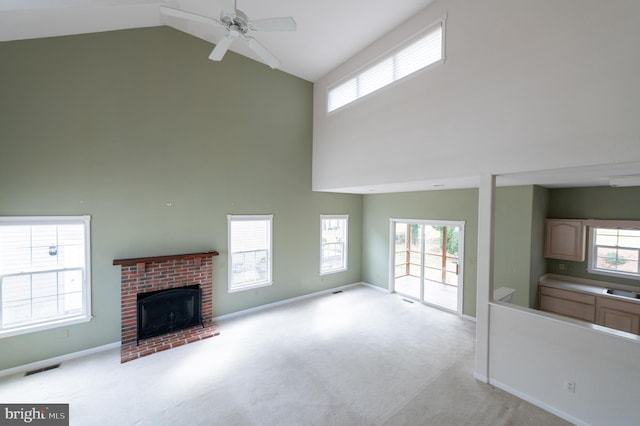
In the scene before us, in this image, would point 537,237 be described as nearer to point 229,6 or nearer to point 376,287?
point 376,287

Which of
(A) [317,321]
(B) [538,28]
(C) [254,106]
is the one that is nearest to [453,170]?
(B) [538,28]

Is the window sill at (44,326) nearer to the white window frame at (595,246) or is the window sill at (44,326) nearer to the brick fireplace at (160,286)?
the brick fireplace at (160,286)

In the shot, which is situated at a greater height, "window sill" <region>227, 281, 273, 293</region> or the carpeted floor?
"window sill" <region>227, 281, 273, 293</region>

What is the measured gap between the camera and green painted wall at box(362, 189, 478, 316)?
5.20 meters

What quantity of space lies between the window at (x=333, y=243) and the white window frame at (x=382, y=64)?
2.84 meters

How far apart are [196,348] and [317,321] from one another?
2.20 meters

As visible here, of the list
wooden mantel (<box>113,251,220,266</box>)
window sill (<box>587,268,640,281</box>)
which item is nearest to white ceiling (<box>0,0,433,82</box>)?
wooden mantel (<box>113,251,220,266</box>)

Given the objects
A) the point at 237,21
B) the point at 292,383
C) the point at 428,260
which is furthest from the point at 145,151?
the point at 428,260

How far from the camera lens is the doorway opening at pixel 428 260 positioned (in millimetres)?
5957

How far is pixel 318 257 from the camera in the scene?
6613 mm

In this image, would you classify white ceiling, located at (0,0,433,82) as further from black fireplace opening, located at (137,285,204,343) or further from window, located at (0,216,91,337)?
black fireplace opening, located at (137,285,204,343)

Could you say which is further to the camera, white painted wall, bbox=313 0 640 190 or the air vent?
the air vent

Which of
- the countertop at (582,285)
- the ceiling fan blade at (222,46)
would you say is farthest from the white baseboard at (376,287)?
the ceiling fan blade at (222,46)

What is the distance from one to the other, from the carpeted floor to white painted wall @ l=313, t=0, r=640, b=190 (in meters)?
2.78
